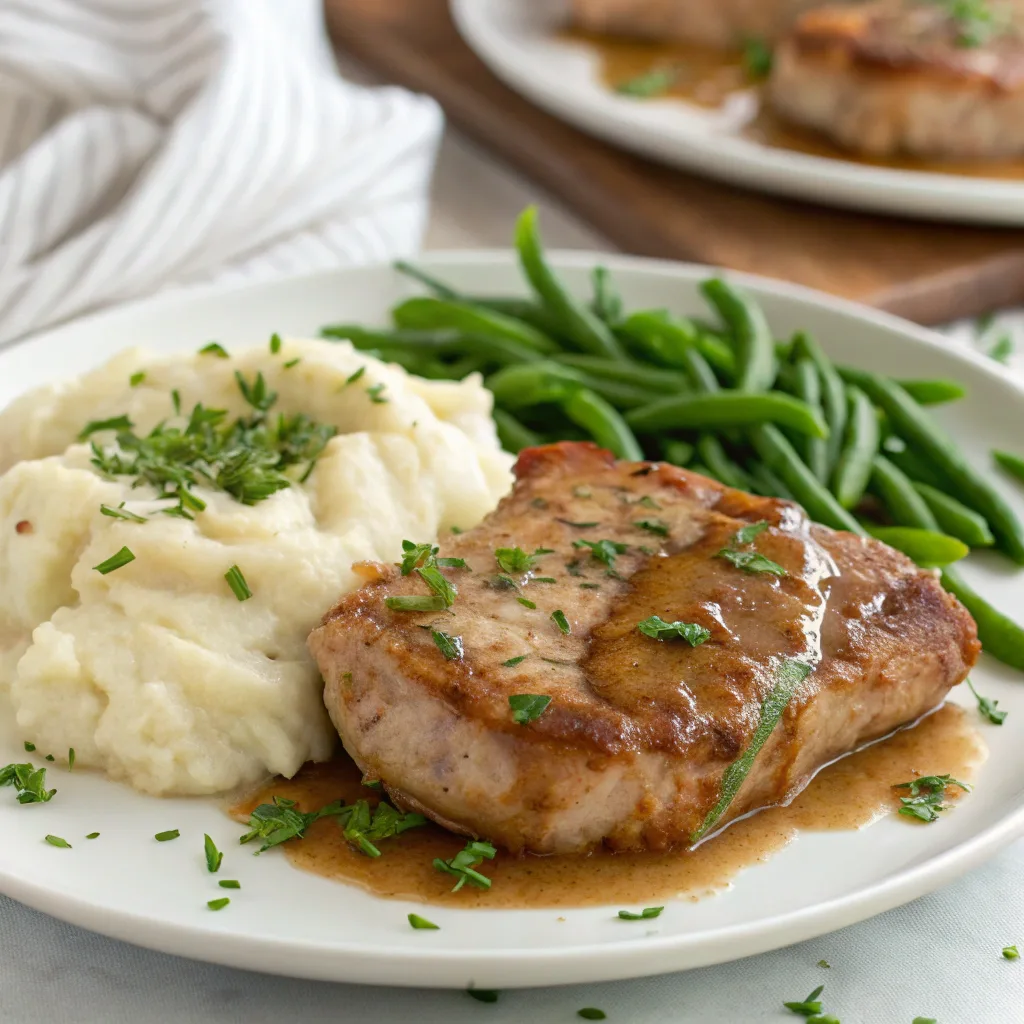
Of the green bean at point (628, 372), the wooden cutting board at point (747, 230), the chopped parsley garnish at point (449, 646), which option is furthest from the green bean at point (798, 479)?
the wooden cutting board at point (747, 230)

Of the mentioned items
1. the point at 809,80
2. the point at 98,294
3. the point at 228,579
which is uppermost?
the point at 809,80

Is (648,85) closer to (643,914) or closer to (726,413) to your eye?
(726,413)

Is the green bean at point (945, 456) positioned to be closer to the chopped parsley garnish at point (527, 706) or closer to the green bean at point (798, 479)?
the green bean at point (798, 479)

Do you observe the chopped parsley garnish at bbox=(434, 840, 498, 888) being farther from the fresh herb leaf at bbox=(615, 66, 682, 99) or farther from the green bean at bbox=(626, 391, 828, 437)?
the fresh herb leaf at bbox=(615, 66, 682, 99)

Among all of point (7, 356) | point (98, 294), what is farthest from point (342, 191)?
point (7, 356)

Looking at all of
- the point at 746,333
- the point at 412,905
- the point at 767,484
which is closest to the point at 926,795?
the point at 412,905

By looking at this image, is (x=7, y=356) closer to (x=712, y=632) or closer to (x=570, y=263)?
(x=570, y=263)
